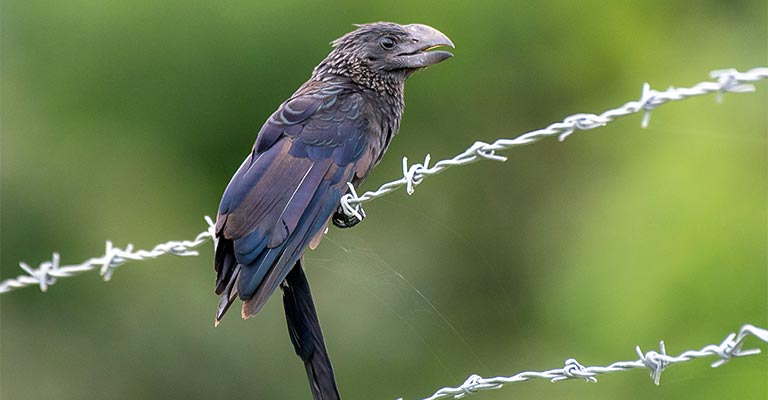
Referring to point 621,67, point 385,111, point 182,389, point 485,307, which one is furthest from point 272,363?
point 385,111

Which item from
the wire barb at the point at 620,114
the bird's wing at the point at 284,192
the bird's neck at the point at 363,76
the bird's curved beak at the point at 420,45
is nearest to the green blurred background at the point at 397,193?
the bird's neck at the point at 363,76

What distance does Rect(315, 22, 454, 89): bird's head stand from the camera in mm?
4289

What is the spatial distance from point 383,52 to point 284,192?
962 mm

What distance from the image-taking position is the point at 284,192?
3.63m

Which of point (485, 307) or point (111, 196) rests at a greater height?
point (111, 196)

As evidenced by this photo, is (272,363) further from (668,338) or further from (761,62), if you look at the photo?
(761,62)

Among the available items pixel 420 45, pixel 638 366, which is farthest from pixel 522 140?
pixel 420 45

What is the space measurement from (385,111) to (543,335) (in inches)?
173

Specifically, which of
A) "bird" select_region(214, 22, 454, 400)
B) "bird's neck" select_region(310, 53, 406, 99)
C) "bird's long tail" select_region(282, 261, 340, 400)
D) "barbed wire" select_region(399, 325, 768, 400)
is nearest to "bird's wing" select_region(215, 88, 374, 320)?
"bird" select_region(214, 22, 454, 400)

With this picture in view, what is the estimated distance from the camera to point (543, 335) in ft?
27.1

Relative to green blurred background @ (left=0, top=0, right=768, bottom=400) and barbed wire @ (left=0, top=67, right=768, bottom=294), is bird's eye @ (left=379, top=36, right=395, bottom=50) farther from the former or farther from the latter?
green blurred background @ (left=0, top=0, right=768, bottom=400)

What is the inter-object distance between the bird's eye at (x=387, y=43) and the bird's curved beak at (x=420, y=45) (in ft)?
0.22

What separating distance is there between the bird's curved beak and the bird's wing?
1.13ft

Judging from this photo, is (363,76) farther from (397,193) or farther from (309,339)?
(397,193)
